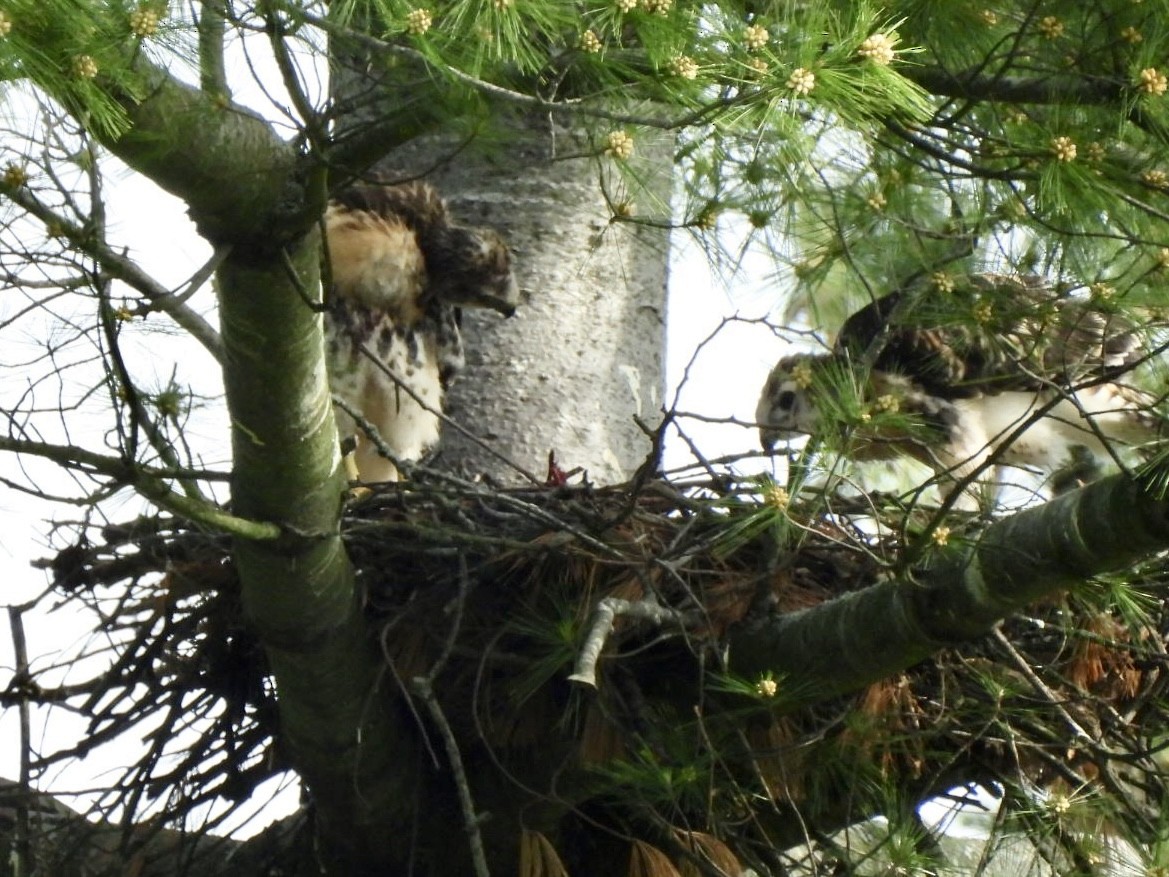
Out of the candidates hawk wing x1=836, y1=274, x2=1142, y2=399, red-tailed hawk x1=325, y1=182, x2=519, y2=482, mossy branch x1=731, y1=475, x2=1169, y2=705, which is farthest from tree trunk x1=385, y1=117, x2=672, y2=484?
mossy branch x1=731, y1=475, x2=1169, y2=705

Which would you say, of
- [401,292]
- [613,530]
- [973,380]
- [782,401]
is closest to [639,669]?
[613,530]

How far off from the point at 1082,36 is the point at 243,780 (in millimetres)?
2236

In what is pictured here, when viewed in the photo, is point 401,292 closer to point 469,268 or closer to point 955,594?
point 469,268

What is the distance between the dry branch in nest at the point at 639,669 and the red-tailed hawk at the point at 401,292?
0.85 meters

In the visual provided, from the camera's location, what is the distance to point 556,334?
4.65 m

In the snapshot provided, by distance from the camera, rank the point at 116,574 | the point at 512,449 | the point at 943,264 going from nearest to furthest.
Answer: the point at 943,264
the point at 116,574
the point at 512,449

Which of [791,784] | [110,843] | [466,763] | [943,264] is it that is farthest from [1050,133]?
[110,843]

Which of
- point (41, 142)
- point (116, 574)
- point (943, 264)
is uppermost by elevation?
point (943, 264)

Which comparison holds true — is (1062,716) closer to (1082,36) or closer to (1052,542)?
(1052,542)

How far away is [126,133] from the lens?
2.25 m

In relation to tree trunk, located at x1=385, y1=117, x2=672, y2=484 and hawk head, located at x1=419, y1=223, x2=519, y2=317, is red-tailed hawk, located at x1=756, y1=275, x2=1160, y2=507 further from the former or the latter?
hawk head, located at x1=419, y1=223, x2=519, y2=317

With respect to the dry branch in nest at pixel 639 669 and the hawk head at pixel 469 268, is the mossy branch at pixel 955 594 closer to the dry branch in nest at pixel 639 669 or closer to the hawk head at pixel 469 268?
the dry branch in nest at pixel 639 669

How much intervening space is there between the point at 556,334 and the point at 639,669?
4.59 feet

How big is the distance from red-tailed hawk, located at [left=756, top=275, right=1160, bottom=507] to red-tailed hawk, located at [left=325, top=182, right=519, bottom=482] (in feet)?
2.76
